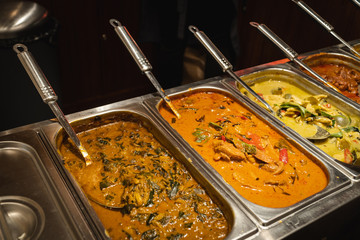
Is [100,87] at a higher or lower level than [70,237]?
lower

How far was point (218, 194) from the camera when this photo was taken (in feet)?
4.58

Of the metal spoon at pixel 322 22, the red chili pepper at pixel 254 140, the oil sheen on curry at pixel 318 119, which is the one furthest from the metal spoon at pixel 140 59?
the metal spoon at pixel 322 22

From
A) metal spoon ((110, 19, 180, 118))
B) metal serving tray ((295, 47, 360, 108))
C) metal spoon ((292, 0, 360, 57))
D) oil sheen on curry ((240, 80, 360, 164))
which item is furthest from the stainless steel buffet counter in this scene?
metal spoon ((292, 0, 360, 57))

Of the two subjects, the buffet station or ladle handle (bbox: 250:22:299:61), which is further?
ladle handle (bbox: 250:22:299:61)

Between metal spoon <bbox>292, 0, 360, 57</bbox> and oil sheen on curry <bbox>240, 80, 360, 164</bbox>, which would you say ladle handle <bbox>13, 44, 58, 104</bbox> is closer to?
oil sheen on curry <bbox>240, 80, 360, 164</bbox>

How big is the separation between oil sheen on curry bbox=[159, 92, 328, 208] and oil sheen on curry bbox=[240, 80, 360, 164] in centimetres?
27

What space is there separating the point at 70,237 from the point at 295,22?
4452mm

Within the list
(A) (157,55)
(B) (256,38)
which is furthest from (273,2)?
(A) (157,55)

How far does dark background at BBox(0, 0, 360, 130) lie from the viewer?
2859 millimetres

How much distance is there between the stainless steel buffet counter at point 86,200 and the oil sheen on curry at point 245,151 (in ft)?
0.29

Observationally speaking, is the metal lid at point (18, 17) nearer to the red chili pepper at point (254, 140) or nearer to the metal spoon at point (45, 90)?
the metal spoon at point (45, 90)

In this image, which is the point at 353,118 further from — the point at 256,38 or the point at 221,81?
A: the point at 256,38

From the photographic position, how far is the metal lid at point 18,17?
237cm

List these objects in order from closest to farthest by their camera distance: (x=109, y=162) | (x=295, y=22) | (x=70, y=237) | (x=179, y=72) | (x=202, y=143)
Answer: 1. (x=70, y=237)
2. (x=109, y=162)
3. (x=202, y=143)
4. (x=179, y=72)
5. (x=295, y=22)
